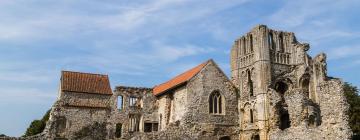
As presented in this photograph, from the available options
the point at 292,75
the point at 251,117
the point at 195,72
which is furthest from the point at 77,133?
the point at 292,75

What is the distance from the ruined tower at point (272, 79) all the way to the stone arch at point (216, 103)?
1.75 metres

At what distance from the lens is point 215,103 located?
35812mm

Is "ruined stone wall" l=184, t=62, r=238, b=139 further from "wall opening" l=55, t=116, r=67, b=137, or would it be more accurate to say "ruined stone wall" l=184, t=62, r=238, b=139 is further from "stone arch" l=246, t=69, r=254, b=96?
"wall opening" l=55, t=116, r=67, b=137

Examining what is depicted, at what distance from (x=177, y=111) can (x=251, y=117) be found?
6419mm

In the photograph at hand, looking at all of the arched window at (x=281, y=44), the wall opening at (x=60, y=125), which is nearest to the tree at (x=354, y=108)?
the arched window at (x=281, y=44)

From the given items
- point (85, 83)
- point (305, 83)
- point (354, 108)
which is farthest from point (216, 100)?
point (354, 108)

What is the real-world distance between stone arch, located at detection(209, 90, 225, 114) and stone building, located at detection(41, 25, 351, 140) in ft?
0.28

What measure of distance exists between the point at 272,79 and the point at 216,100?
5.14m

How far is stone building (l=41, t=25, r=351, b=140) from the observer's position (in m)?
33.8

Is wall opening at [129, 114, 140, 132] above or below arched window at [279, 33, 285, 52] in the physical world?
below

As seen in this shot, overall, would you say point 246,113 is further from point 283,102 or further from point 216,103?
point 283,102

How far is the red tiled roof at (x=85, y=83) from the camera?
36.8 m

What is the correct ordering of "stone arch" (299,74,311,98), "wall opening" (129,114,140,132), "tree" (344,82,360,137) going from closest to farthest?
"stone arch" (299,74,311,98) → "wall opening" (129,114,140,132) → "tree" (344,82,360,137)

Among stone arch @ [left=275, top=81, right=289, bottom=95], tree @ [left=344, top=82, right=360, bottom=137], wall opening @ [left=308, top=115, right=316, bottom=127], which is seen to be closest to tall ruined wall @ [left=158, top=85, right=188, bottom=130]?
stone arch @ [left=275, top=81, right=289, bottom=95]
